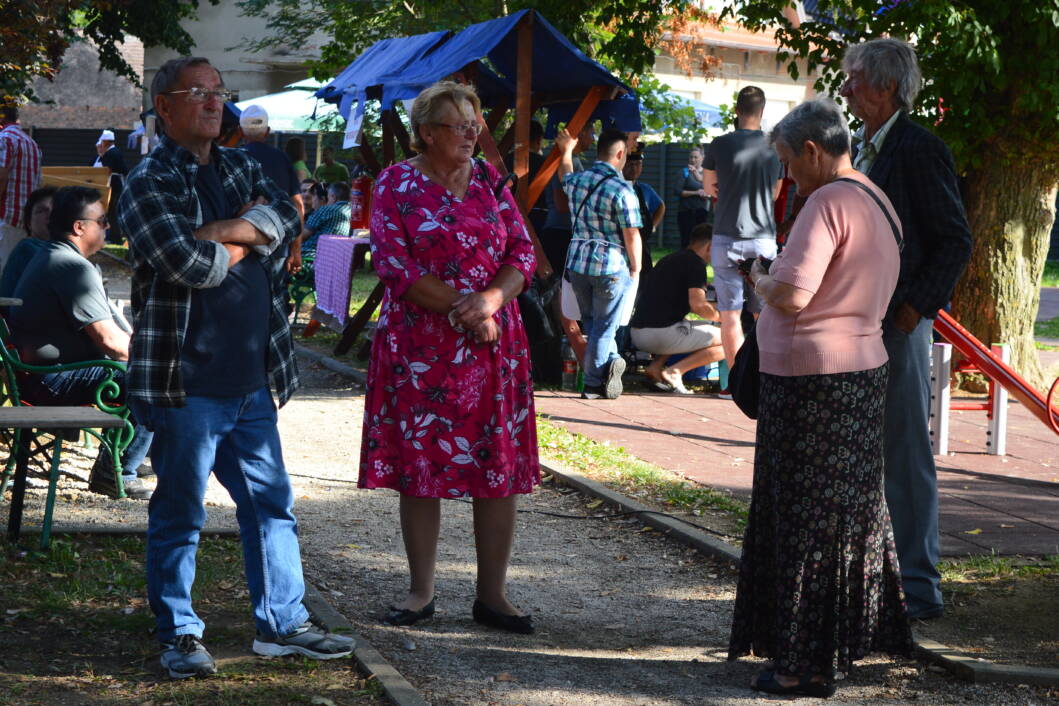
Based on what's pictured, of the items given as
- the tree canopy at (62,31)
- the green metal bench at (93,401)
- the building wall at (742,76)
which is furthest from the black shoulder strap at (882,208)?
the building wall at (742,76)

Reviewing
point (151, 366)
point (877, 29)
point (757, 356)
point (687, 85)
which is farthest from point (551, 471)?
point (687, 85)

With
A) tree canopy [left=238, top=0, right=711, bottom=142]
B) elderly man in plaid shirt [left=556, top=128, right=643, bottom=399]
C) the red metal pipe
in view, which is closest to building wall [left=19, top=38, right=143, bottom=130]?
tree canopy [left=238, top=0, right=711, bottom=142]

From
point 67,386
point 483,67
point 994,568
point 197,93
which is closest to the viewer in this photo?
point 197,93

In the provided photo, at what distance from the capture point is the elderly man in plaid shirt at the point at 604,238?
9727 millimetres

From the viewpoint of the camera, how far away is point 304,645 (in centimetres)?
439

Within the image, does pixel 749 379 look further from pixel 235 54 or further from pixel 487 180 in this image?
pixel 235 54

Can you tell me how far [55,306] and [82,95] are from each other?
51.2 metres

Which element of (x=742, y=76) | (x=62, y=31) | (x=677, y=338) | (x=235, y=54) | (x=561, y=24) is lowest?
(x=677, y=338)

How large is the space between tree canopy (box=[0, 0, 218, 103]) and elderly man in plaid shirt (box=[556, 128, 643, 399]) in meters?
4.09

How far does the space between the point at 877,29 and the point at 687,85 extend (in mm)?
42702

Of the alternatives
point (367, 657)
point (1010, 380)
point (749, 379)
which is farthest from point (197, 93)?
point (1010, 380)

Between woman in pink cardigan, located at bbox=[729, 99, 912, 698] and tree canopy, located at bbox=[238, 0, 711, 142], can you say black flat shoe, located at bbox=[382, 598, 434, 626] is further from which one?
tree canopy, located at bbox=[238, 0, 711, 142]

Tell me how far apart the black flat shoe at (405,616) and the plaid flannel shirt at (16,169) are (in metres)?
8.32

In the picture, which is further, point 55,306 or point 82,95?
point 82,95
